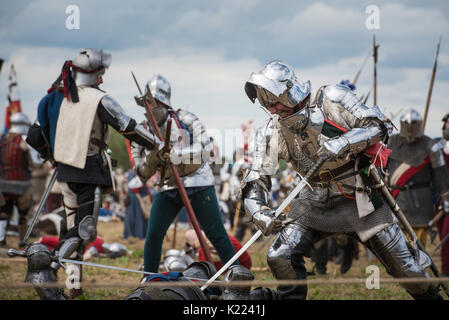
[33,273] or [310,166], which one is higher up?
[310,166]

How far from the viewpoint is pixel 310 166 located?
3.41 m

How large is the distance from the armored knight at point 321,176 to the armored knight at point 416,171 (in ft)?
11.1

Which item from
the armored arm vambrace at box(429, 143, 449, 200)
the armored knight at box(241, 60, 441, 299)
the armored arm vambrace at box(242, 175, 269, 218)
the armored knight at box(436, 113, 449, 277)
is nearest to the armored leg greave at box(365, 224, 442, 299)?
the armored knight at box(241, 60, 441, 299)

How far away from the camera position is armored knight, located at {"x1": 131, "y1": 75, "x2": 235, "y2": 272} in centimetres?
463

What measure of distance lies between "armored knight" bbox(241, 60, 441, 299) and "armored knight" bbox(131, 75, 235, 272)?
1288mm

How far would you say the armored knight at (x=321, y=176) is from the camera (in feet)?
10.5

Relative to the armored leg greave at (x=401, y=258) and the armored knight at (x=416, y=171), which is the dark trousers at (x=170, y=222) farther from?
the armored knight at (x=416, y=171)

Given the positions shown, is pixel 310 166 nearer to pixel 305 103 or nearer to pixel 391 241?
pixel 305 103

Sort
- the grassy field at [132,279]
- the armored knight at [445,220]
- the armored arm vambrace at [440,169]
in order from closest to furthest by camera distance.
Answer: the grassy field at [132,279] → the armored knight at [445,220] → the armored arm vambrace at [440,169]

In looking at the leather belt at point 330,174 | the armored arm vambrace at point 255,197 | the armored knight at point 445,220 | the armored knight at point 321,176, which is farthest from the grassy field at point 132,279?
the leather belt at point 330,174

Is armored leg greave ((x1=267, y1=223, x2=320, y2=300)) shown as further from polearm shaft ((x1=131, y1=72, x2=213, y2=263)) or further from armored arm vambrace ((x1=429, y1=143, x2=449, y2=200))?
armored arm vambrace ((x1=429, y1=143, x2=449, y2=200))
